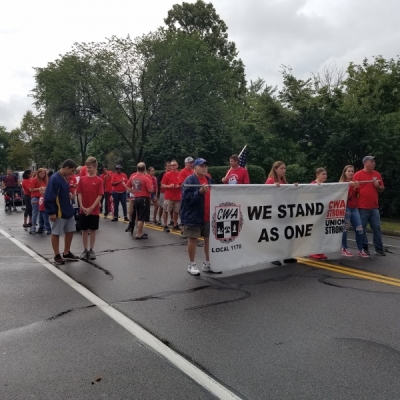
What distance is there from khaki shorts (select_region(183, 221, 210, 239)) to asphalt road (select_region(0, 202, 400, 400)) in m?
0.64

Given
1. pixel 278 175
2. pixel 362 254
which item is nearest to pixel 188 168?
pixel 278 175

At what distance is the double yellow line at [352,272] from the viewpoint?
654 centimetres

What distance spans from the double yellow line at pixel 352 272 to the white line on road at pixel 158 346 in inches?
146

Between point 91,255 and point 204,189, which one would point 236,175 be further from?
point 91,255

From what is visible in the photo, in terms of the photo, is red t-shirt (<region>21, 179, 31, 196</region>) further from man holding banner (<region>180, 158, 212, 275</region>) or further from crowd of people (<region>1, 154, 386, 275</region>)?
man holding banner (<region>180, 158, 212, 275</region>)

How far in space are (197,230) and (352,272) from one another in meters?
2.54

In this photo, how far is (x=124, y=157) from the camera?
113 feet

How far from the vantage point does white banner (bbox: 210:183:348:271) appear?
673 centimetres

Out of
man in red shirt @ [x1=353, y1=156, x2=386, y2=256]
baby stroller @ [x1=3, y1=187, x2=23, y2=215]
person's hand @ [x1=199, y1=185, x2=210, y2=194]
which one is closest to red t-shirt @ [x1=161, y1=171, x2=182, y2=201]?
man in red shirt @ [x1=353, y1=156, x2=386, y2=256]

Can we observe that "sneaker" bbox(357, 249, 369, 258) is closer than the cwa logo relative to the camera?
No

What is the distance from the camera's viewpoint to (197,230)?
686 centimetres

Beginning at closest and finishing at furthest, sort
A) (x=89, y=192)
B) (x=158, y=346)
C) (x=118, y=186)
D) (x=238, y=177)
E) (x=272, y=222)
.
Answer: (x=158, y=346)
(x=272, y=222)
(x=89, y=192)
(x=238, y=177)
(x=118, y=186)

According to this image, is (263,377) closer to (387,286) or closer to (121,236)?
(387,286)

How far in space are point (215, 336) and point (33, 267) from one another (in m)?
4.52
